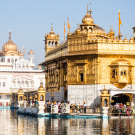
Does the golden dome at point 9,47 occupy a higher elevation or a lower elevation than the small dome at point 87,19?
higher

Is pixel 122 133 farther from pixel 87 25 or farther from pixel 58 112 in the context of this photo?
pixel 87 25

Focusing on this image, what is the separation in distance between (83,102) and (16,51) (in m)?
68.5

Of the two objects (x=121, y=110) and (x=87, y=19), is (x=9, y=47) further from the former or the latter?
(x=121, y=110)

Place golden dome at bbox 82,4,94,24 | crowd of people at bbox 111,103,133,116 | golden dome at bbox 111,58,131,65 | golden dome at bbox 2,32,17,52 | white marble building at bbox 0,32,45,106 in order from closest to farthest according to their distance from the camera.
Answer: crowd of people at bbox 111,103,133,116 → golden dome at bbox 111,58,131,65 → golden dome at bbox 82,4,94,24 → white marble building at bbox 0,32,45,106 → golden dome at bbox 2,32,17,52

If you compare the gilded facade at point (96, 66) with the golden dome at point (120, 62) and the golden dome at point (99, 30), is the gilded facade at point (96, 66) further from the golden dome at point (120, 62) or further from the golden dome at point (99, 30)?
the golden dome at point (99, 30)

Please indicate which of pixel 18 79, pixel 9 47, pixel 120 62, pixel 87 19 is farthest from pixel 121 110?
pixel 9 47

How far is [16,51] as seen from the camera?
330 ft

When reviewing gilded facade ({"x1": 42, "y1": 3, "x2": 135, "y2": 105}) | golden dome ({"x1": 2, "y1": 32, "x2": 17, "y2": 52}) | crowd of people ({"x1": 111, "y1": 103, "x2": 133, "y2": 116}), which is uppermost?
golden dome ({"x1": 2, "y1": 32, "x2": 17, "y2": 52})

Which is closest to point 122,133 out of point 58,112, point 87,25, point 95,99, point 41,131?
point 41,131

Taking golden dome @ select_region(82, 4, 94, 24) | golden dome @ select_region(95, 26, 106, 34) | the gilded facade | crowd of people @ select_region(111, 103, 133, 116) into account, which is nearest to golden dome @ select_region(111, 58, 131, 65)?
the gilded facade

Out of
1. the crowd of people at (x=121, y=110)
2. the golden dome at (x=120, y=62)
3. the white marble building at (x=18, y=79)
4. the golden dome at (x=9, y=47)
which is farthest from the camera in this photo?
the golden dome at (x=9, y=47)

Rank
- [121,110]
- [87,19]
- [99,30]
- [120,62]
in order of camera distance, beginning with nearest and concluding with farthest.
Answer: [121,110] → [120,62] → [87,19] → [99,30]

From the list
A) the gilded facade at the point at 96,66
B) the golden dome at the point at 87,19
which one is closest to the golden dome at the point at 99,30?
the golden dome at the point at 87,19

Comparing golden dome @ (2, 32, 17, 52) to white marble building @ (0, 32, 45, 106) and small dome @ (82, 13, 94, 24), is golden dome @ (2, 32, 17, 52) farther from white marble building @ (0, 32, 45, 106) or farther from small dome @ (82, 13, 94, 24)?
small dome @ (82, 13, 94, 24)
